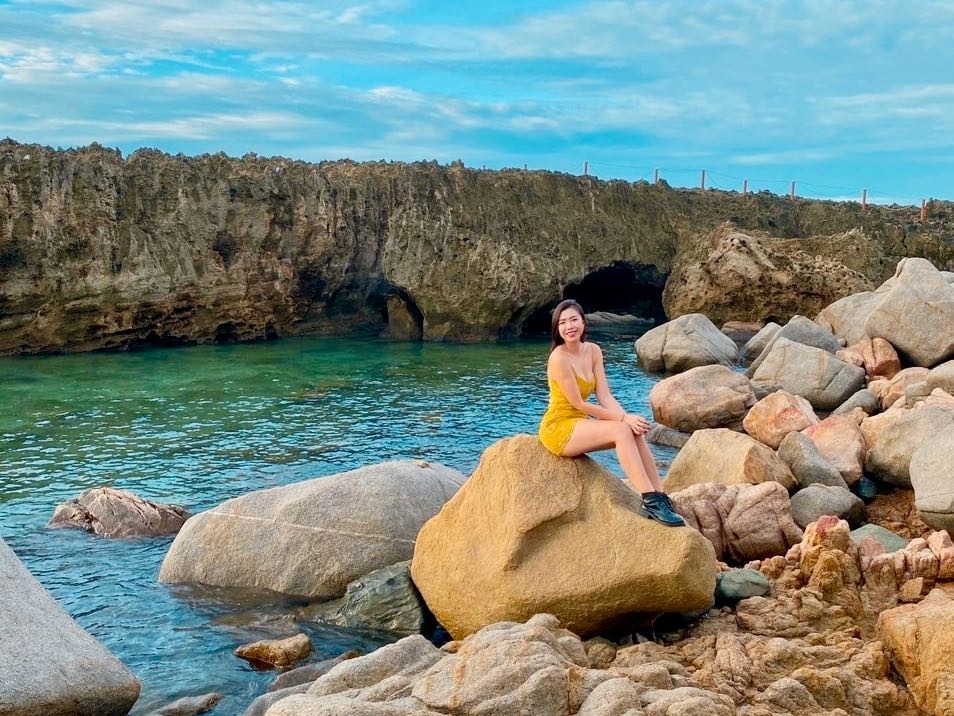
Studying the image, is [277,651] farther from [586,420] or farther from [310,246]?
[310,246]

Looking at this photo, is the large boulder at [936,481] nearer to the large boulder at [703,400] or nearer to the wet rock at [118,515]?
the large boulder at [703,400]

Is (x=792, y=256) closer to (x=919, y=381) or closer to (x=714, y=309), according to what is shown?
(x=714, y=309)

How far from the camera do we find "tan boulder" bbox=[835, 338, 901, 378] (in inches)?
884

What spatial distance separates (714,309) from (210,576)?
36128mm

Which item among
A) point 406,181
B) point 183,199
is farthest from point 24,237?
point 406,181

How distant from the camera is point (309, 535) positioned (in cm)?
1103

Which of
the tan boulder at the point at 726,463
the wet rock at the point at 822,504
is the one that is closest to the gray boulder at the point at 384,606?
the tan boulder at the point at 726,463

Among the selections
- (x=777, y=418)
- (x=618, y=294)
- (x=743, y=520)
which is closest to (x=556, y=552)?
(x=743, y=520)

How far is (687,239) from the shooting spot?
4919cm

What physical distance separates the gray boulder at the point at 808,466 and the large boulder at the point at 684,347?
15102mm

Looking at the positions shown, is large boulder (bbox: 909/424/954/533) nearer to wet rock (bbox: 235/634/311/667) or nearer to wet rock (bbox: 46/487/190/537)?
wet rock (bbox: 235/634/311/667)

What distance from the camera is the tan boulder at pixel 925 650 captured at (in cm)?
659

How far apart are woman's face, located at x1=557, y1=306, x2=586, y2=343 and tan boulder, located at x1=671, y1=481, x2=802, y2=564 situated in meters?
3.04

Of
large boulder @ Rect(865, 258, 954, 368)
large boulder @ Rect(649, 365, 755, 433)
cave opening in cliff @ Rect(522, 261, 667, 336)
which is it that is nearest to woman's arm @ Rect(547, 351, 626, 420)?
large boulder @ Rect(649, 365, 755, 433)
